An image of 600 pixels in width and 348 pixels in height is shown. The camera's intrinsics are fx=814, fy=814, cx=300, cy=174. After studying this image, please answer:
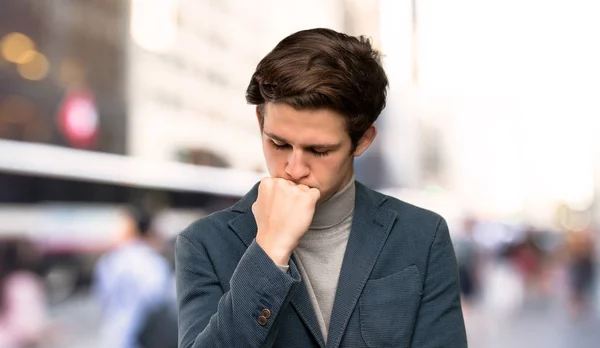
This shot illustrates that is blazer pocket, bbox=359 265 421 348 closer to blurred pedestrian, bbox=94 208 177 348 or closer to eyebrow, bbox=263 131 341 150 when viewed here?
eyebrow, bbox=263 131 341 150

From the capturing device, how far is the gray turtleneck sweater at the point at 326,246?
1.25 meters

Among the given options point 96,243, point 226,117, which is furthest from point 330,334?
point 226,117

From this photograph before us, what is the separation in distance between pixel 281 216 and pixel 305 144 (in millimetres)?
112

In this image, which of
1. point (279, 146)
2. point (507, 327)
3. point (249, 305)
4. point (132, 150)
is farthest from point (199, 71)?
point (249, 305)

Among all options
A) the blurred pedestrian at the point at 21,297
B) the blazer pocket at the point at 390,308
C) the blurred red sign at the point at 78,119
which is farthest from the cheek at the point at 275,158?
the blurred red sign at the point at 78,119

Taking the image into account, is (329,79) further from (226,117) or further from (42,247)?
(226,117)

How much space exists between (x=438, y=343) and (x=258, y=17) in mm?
8645

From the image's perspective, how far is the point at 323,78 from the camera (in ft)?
3.73

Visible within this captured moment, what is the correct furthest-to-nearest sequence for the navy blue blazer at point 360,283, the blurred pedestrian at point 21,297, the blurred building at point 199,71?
the blurred building at point 199,71 → the blurred pedestrian at point 21,297 → the navy blue blazer at point 360,283

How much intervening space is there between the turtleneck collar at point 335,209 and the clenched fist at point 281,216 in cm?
18

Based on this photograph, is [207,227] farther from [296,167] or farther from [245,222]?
[296,167]

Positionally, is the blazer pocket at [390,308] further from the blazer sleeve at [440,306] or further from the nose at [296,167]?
the nose at [296,167]

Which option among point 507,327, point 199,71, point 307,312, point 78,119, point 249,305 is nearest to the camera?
point 249,305

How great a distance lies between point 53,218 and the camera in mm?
6133
